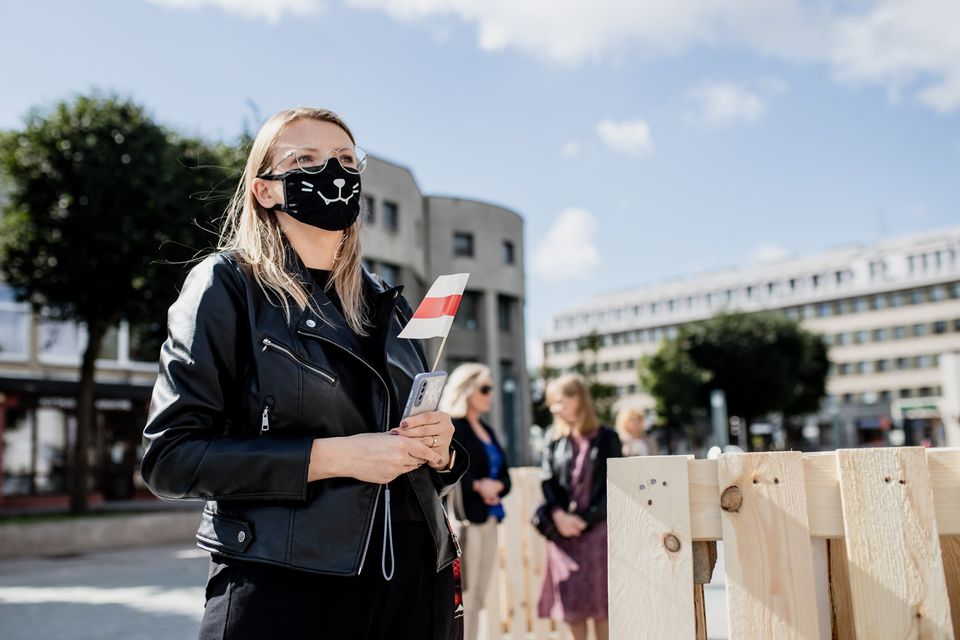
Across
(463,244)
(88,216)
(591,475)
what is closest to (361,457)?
(591,475)

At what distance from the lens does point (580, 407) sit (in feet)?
19.1

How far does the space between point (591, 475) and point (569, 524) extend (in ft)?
1.20

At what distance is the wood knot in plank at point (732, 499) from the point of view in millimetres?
1778

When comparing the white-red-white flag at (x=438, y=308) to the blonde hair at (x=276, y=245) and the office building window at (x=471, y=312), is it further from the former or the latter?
the office building window at (x=471, y=312)

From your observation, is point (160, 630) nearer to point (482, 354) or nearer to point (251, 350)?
point (251, 350)

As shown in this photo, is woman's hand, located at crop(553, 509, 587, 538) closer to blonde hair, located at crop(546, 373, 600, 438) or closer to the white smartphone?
blonde hair, located at crop(546, 373, 600, 438)

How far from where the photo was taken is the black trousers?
167cm

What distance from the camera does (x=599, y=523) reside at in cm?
539

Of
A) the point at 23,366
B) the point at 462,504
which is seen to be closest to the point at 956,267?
the point at 23,366

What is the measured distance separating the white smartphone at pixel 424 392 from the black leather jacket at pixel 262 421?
0.15 metres

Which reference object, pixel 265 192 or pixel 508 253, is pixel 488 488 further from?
pixel 508 253

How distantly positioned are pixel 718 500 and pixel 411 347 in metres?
0.80

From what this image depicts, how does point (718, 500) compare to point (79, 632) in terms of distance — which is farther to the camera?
point (79, 632)

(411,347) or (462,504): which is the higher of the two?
(411,347)
